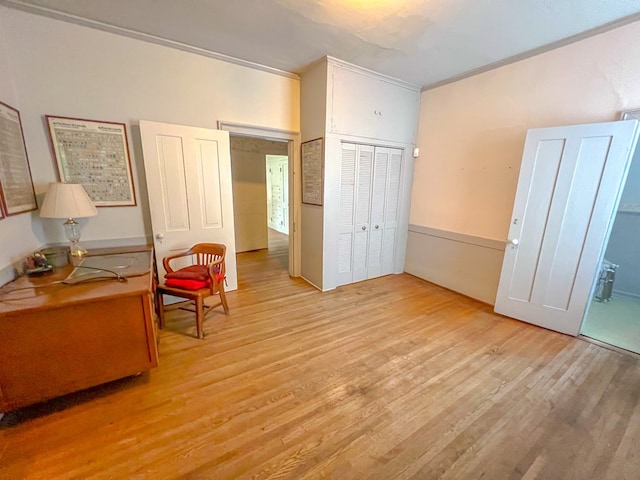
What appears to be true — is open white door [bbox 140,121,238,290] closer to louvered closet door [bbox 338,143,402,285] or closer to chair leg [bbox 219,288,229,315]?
chair leg [bbox 219,288,229,315]

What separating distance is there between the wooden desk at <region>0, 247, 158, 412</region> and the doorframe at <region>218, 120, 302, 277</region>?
210 cm

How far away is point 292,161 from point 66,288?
2730 millimetres

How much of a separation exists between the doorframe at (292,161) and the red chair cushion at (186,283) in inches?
64.0

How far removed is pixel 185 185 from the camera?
278 cm

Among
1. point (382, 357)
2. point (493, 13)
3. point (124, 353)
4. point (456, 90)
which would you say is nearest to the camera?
point (124, 353)

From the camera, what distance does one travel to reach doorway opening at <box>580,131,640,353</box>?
2814 millimetres

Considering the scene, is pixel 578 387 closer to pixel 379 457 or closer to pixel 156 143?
pixel 379 457

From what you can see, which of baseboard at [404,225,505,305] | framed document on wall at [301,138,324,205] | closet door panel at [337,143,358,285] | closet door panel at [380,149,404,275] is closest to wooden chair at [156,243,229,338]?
framed document on wall at [301,138,324,205]

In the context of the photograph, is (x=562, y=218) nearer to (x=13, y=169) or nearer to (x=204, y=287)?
(x=204, y=287)

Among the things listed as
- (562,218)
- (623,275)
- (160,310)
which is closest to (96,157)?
(160,310)

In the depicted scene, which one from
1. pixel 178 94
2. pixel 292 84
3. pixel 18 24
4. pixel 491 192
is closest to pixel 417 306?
pixel 491 192

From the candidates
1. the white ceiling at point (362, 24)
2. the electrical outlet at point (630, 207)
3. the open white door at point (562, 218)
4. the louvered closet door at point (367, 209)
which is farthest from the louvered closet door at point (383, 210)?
the electrical outlet at point (630, 207)

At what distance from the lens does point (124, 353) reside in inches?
66.8

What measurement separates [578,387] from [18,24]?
5.21 meters
